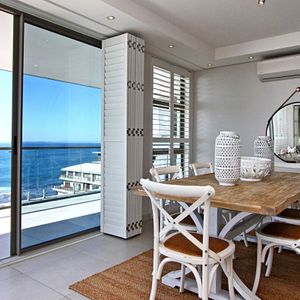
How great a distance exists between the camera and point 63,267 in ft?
8.59

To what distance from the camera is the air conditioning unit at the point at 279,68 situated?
410cm

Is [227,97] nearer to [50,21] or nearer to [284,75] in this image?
[284,75]

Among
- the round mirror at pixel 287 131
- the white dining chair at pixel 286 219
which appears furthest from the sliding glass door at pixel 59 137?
the round mirror at pixel 287 131

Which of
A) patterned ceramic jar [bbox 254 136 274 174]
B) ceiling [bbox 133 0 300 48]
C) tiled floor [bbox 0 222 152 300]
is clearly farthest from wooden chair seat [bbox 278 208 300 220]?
ceiling [bbox 133 0 300 48]

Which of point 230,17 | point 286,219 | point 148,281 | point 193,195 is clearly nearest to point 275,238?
point 286,219

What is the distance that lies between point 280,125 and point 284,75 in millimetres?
745

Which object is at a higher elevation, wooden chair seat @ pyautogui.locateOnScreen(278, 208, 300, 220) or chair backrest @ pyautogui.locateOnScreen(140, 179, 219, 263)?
chair backrest @ pyautogui.locateOnScreen(140, 179, 219, 263)

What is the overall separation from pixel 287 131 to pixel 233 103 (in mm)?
973

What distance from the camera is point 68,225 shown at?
11.5 feet

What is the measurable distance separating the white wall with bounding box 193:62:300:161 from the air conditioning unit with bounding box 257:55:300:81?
0.14 meters

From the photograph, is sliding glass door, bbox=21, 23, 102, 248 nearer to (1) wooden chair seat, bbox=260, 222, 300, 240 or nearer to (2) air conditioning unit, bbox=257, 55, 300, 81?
(1) wooden chair seat, bbox=260, 222, 300, 240

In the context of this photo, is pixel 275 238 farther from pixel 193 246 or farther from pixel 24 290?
pixel 24 290

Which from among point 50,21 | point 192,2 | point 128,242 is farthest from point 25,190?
point 192,2

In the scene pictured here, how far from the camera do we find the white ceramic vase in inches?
85.0
